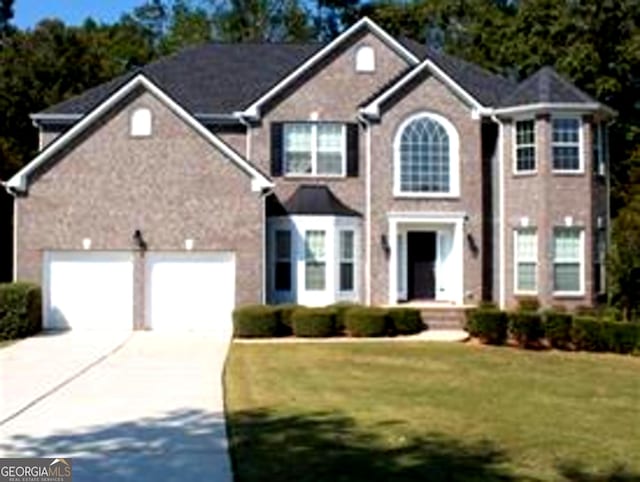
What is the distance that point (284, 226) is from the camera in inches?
1299

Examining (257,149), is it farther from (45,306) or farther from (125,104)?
(45,306)

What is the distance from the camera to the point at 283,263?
3312cm

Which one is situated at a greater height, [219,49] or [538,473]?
[219,49]

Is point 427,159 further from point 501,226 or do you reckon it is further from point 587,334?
point 587,334

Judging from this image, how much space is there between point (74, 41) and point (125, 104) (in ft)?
73.1

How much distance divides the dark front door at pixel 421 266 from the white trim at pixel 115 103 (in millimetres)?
5690

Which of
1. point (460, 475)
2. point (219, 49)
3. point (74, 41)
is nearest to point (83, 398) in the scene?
point (460, 475)

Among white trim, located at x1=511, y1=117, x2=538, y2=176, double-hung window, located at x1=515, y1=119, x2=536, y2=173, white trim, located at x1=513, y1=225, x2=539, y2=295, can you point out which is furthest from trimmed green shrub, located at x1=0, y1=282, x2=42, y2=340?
double-hung window, located at x1=515, y1=119, x2=536, y2=173

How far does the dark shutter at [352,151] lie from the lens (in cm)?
3409

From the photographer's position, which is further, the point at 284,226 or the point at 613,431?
the point at 284,226

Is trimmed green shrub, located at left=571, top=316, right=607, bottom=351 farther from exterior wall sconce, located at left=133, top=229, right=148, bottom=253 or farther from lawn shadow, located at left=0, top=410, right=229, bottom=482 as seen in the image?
lawn shadow, located at left=0, top=410, right=229, bottom=482

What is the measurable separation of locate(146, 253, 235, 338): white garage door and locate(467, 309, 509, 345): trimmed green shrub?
7433 mm

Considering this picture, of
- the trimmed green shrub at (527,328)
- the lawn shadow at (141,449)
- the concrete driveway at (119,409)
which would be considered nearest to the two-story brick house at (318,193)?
the trimmed green shrub at (527,328)

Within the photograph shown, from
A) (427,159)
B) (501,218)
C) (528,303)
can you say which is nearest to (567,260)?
(528,303)
